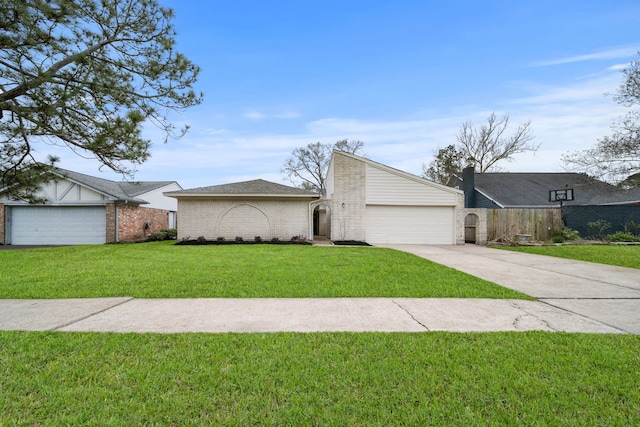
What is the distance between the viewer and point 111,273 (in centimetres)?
676

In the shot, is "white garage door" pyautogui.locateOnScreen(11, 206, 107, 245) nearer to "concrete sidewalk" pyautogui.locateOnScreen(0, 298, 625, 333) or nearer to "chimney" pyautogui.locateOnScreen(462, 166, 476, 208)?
"concrete sidewalk" pyautogui.locateOnScreen(0, 298, 625, 333)

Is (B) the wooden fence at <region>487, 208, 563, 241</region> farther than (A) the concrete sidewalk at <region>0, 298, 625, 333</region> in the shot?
Yes

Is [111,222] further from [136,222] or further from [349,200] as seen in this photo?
[349,200]

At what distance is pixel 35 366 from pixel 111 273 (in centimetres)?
486

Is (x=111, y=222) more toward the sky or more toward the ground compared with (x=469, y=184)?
more toward the ground

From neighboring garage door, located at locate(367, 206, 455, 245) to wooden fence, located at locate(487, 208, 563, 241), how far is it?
2.18m

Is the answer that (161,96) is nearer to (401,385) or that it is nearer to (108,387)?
(108,387)

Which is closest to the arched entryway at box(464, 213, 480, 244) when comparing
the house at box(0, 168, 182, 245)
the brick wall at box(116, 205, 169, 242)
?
the house at box(0, 168, 182, 245)

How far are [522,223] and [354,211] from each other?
882 centimetres

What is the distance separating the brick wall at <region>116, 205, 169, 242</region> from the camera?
1589 centimetres

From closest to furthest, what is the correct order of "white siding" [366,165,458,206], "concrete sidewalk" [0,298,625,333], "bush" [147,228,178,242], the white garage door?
"concrete sidewalk" [0,298,625,333], "white siding" [366,165,458,206], the white garage door, "bush" [147,228,178,242]

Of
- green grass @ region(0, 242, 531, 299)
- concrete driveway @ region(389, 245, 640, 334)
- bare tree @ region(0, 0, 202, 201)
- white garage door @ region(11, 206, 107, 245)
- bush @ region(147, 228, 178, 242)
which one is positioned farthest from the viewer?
bush @ region(147, 228, 178, 242)

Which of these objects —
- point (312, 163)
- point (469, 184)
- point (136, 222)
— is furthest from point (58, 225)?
point (469, 184)

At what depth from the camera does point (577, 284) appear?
19.3ft
